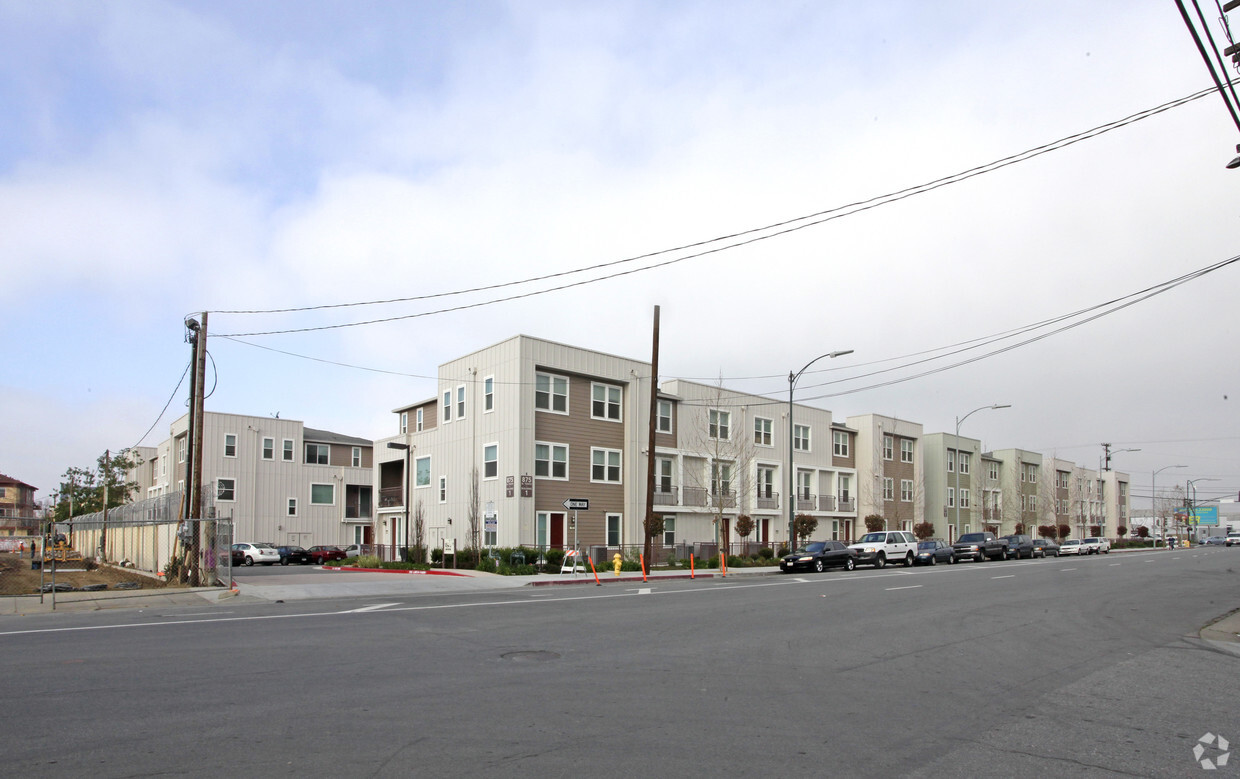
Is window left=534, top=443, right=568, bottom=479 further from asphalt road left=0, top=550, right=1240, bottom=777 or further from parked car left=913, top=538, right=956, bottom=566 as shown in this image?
asphalt road left=0, top=550, right=1240, bottom=777

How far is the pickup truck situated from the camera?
4725cm

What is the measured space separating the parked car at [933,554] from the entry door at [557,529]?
17.8 m

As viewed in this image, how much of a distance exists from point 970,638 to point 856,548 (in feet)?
91.9

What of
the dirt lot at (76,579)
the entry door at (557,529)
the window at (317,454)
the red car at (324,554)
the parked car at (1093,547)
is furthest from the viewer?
the window at (317,454)

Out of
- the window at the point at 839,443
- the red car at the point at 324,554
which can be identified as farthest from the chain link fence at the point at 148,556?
the window at the point at 839,443

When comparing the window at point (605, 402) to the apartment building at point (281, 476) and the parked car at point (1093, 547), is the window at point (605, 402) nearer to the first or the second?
the apartment building at point (281, 476)

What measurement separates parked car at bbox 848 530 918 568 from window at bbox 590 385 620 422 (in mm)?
12919

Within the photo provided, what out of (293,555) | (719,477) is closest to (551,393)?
(719,477)

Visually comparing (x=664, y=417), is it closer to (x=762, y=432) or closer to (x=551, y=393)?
(x=551, y=393)

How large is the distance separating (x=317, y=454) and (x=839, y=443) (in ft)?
122

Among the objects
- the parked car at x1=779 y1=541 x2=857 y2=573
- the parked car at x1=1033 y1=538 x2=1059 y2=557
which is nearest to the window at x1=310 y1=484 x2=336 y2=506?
the parked car at x1=779 y1=541 x2=857 y2=573

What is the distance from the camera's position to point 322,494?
206ft

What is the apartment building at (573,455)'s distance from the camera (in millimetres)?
39031

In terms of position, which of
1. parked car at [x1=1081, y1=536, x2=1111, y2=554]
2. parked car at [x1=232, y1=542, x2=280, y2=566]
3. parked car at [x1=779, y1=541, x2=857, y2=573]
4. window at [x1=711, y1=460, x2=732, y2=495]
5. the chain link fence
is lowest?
parked car at [x1=1081, y1=536, x2=1111, y2=554]
